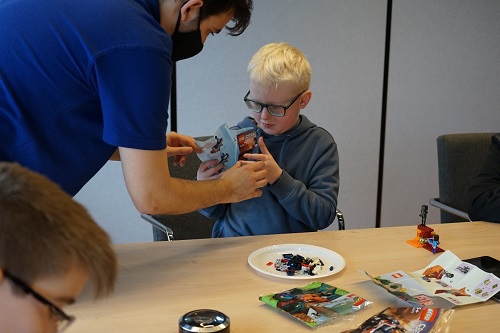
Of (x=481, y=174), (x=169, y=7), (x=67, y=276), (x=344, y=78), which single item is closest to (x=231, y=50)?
(x=344, y=78)

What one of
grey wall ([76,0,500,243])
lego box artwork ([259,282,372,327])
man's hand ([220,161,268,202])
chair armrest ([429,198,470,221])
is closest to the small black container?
lego box artwork ([259,282,372,327])

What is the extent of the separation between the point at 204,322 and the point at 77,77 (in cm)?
66

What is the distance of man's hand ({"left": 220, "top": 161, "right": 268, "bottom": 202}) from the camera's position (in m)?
1.86

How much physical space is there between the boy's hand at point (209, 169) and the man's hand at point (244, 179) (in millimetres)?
100

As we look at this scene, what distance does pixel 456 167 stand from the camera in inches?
104

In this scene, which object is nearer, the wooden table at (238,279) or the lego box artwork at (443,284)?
the wooden table at (238,279)

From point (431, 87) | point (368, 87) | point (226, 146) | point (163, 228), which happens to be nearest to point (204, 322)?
point (226, 146)

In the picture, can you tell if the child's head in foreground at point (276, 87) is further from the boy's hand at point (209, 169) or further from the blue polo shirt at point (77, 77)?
the blue polo shirt at point (77, 77)

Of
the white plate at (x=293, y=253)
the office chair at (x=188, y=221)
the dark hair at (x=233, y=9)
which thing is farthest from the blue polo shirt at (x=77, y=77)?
the office chair at (x=188, y=221)

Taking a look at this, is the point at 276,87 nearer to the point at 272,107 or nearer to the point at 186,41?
the point at 272,107

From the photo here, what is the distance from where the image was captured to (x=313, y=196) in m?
2.09

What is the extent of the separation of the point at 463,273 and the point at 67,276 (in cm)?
119

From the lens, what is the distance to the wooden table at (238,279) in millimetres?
1418

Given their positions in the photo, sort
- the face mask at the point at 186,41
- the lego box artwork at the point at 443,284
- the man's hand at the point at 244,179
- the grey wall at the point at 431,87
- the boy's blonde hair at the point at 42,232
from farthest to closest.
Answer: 1. the grey wall at the point at 431,87
2. the man's hand at the point at 244,179
3. the face mask at the point at 186,41
4. the lego box artwork at the point at 443,284
5. the boy's blonde hair at the point at 42,232
